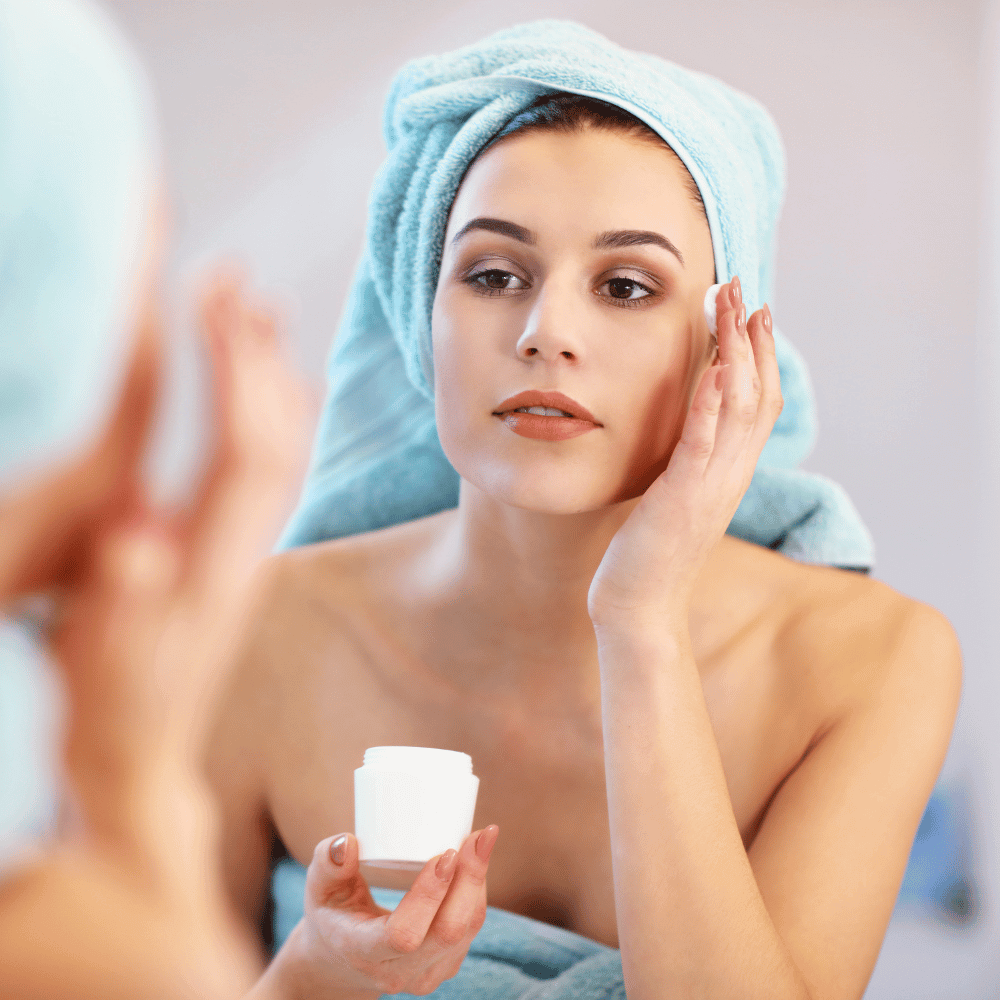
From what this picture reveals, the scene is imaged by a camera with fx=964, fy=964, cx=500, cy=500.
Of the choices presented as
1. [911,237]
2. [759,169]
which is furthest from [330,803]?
[911,237]

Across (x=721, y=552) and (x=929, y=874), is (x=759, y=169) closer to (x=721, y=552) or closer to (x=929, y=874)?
(x=721, y=552)

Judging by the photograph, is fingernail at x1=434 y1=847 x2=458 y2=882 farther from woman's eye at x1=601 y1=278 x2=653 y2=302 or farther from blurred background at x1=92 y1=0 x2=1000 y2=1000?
blurred background at x1=92 y1=0 x2=1000 y2=1000

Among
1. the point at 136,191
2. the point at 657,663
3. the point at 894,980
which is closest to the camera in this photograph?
the point at 136,191

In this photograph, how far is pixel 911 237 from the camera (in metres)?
1.42

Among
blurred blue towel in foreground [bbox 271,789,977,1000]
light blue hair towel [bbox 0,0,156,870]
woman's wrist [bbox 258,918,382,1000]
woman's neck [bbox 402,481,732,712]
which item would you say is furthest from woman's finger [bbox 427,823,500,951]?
light blue hair towel [bbox 0,0,156,870]

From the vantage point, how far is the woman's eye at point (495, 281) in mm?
903

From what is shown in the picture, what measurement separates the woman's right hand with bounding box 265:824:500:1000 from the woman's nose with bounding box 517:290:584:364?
1.31ft

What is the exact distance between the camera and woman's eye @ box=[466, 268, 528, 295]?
0.90 m

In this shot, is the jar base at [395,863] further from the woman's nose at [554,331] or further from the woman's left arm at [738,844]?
the woman's nose at [554,331]

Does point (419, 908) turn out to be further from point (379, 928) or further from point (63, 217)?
point (63, 217)

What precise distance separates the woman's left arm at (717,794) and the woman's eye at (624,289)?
0.08 metres

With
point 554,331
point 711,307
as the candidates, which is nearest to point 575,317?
point 554,331

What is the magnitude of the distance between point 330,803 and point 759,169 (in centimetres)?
85

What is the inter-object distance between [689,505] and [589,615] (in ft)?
0.63
